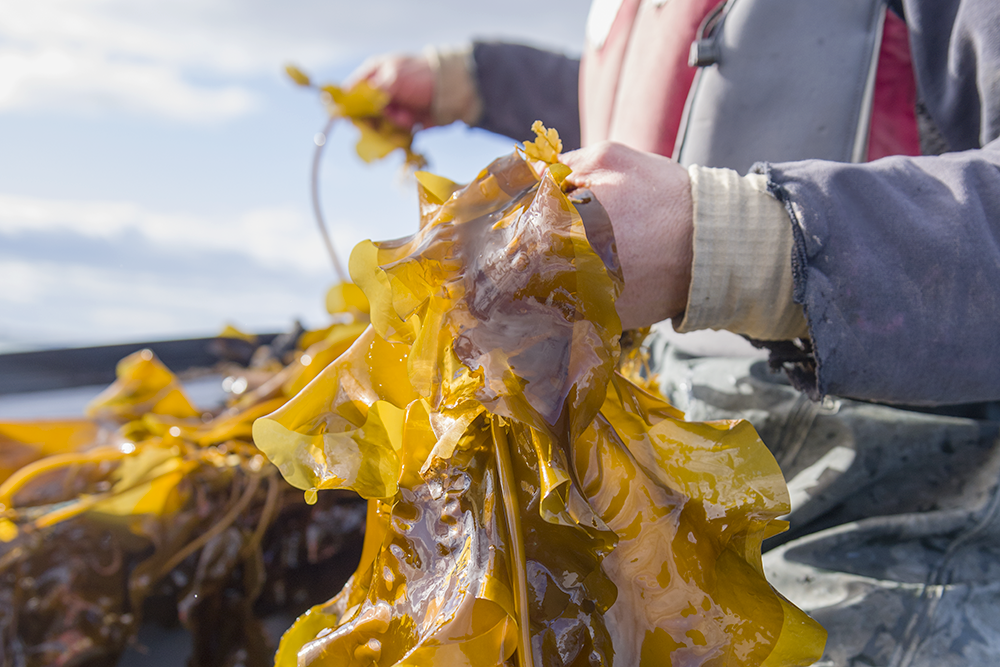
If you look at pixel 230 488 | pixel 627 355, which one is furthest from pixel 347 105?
pixel 627 355

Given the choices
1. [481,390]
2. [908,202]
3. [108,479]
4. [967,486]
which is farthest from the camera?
[108,479]

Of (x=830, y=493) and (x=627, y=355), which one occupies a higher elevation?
(x=627, y=355)

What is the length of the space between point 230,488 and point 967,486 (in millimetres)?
779

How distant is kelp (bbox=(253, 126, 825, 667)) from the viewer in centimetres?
37

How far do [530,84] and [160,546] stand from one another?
1222mm

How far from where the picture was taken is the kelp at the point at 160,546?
2.13 ft

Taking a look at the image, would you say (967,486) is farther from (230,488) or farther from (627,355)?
(230,488)

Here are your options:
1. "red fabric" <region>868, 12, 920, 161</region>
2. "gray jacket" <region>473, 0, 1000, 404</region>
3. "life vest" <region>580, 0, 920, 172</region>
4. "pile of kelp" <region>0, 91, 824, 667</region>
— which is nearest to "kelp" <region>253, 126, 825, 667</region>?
"pile of kelp" <region>0, 91, 824, 667</region>

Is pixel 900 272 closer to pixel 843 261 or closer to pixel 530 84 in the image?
pixel 843 261

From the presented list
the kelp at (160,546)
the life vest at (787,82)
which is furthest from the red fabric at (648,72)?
the kelp at (160,546)

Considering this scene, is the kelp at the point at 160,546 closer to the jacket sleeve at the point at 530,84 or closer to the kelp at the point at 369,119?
the kelp at the point at 369,119

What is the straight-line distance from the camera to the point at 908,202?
47 cm

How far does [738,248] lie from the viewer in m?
0.46

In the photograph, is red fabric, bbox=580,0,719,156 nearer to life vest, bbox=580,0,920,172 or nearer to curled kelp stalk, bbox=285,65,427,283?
life vest, bbox=580,0,920,172
